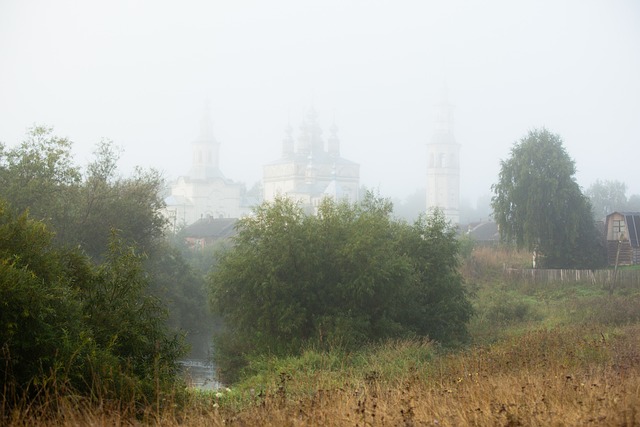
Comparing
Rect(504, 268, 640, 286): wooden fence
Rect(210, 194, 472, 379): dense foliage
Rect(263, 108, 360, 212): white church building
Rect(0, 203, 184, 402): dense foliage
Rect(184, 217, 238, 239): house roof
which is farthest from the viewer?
Rect(263, 108, 360, 212): white church building

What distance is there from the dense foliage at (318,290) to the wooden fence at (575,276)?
56.8ft

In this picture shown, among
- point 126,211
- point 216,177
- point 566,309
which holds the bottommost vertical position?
point 566,309

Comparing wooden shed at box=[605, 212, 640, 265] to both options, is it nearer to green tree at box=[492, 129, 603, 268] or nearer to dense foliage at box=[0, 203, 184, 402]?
green tree at box=[492, 129, 603, 268]

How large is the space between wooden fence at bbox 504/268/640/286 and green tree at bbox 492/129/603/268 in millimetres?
4815

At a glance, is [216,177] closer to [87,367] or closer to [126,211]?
[126,211]

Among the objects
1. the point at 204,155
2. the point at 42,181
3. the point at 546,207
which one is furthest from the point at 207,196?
the point at 42,181

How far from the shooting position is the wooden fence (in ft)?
147

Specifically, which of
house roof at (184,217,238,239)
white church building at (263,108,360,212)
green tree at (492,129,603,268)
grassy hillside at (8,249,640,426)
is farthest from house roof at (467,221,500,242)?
grassy hillside at (8,249,640,426)

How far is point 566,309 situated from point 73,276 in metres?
28.2

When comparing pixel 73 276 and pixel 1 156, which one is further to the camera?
pixel 1 156

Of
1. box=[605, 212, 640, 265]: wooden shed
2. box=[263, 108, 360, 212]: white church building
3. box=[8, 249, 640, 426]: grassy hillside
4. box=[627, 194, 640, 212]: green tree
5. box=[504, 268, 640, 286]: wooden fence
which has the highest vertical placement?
box=[263, 108, 360, 212]: white church building

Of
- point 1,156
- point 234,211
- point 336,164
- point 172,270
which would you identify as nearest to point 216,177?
point 234,211

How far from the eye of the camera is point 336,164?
16662 centimetres

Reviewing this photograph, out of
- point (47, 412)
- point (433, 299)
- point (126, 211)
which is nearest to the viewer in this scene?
point (47, 412)
